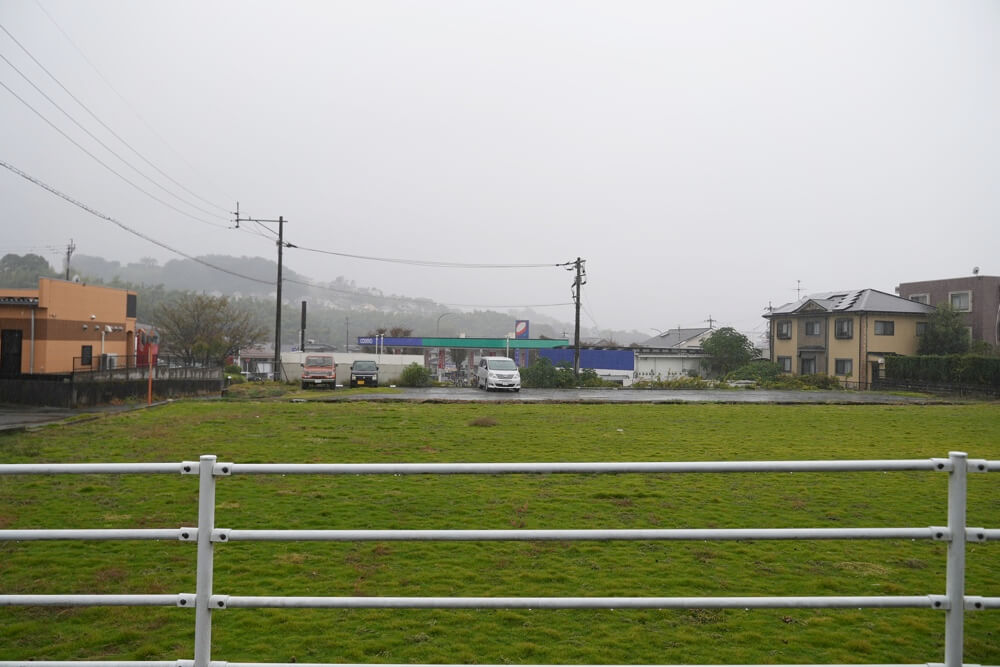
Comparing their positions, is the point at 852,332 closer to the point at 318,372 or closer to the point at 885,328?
the point at 885,328

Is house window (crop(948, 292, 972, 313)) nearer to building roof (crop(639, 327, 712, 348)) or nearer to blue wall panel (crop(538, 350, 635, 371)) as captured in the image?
blue wall panel (crop(538, 350, 635, 371))

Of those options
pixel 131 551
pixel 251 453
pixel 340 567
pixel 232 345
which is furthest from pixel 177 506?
pixel 232 345

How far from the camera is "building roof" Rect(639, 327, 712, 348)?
89.4m

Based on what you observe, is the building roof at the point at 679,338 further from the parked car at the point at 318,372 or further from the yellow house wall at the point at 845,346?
the parked car at the point at 318,372

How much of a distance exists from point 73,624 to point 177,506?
3.47 m

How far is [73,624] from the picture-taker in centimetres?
436

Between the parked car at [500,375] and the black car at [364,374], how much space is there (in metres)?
6.10

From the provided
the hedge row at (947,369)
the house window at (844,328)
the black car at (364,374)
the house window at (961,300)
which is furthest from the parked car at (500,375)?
the house window at (961,300)

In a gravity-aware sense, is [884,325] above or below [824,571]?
above

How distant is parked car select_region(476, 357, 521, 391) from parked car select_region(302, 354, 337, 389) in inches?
301

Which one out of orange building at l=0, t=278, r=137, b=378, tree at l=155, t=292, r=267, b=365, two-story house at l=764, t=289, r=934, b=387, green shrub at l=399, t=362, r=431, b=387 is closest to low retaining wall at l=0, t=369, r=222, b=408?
orange building at l=0, t=278, r=137, b=378

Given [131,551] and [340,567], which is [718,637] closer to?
[340,567]

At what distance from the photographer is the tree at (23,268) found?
9694 centimetres

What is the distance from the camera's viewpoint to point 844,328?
49.7 meters
